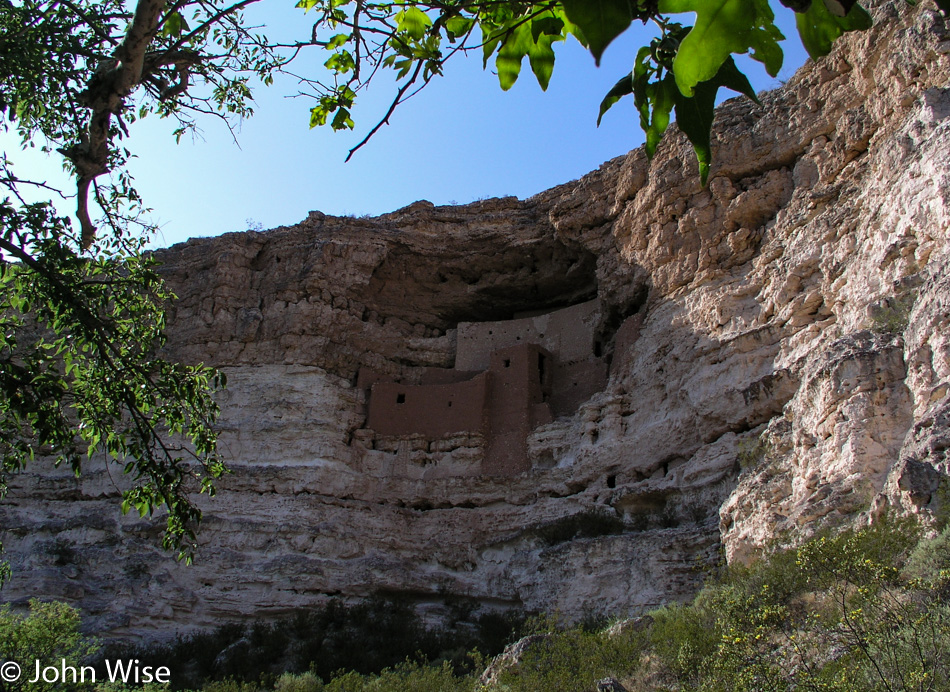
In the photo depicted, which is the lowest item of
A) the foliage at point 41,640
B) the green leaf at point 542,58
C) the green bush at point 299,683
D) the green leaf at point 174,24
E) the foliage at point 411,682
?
the green bush at point 299,683

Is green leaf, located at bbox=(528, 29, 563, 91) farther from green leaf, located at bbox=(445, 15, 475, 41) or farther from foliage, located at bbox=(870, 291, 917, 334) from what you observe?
foliage, located at bbox=(870, 291, 917, 334)

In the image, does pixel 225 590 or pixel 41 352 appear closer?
pixel 41 352

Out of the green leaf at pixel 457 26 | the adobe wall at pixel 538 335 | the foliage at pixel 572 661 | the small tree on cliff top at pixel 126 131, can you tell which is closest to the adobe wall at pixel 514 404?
the adobe wall at pixel 538 335

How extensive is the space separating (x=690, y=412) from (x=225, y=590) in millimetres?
9954

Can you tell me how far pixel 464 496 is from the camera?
20281 mm

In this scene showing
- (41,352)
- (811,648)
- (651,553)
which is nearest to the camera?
(41,352)

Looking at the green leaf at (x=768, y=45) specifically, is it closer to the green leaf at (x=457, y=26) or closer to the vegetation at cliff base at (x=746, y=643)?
the green leaf at (x=457, y=26)

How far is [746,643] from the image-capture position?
7812 millimetres

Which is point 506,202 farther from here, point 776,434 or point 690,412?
point 776,434

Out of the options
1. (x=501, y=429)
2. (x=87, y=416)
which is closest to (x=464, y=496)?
(x=501, y=429)

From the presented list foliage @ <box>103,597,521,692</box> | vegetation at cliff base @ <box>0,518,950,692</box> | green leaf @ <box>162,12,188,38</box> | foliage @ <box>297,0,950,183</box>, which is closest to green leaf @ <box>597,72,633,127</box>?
foliage @ <box>297,0,950,183</box>

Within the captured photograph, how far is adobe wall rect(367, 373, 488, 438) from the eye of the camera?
21.5 metres

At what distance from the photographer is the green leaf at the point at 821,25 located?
4.82 feet

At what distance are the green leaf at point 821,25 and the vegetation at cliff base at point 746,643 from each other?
5146mm
